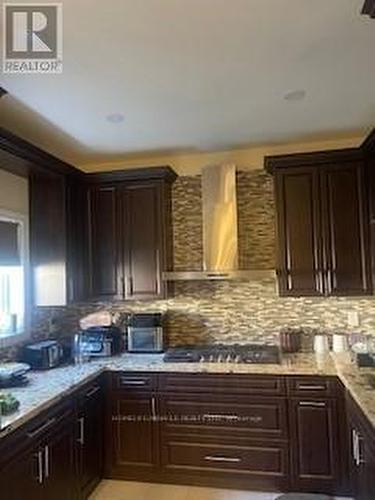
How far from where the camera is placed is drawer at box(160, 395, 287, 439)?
302 cm

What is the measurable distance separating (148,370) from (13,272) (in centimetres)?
142

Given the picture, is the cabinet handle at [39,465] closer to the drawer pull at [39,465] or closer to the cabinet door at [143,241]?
the drawer pull at [39,465]

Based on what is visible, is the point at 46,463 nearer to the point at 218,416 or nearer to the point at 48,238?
the point at 218,416

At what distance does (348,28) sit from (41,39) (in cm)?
143

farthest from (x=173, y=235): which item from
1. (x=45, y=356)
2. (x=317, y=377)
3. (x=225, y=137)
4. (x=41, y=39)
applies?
(x=41, y=39)

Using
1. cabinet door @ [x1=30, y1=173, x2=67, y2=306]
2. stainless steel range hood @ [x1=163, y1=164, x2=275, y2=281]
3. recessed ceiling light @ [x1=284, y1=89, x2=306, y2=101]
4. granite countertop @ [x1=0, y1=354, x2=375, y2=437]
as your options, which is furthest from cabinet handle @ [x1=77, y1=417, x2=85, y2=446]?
recessed ceiling light @ [x1=284, y1=89, x2=306, y2=101]

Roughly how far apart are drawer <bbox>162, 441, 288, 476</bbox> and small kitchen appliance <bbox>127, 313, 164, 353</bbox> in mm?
801

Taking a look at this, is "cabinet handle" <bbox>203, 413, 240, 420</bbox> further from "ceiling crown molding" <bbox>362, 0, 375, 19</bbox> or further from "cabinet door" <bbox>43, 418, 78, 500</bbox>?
"ceiling crown molding" <bbox>362, 0, 375, 19</bbox>

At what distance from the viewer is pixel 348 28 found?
1953mm

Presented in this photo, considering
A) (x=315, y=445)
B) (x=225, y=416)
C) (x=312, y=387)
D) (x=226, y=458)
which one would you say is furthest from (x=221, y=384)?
(x=315, y=445)

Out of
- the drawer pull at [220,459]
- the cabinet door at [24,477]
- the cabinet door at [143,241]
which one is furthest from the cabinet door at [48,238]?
the drawer pull at [220,459]

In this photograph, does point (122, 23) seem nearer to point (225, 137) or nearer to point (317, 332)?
point (225, 137)

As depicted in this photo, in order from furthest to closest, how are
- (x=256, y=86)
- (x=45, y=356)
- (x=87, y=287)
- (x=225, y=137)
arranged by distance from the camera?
(x=87, y=287) < (x=225, y=137) < (x=45, y=356) < (x=256, y=86)

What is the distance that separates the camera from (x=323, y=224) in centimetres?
337
